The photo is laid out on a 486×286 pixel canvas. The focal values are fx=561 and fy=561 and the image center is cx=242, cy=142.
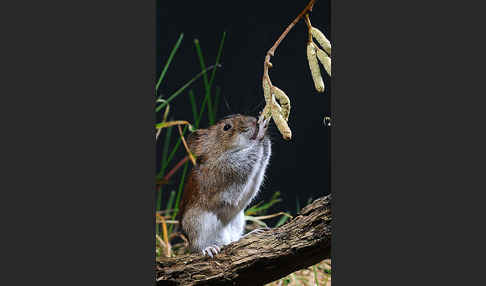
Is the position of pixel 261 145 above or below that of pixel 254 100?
below

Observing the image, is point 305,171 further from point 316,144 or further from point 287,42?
point 287,42

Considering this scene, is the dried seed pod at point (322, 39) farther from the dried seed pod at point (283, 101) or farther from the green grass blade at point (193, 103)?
the green grass blade at point (193, 103)

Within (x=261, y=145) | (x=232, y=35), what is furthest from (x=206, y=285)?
(x=232, y=35)

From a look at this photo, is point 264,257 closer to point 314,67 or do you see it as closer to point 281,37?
point 314,67

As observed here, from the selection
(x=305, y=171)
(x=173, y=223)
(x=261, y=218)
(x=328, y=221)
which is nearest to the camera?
(x=328, y=221)

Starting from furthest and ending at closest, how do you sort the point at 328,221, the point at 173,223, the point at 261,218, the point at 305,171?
the point at 173,223 < the point at 261,218 < the point at 305,171 < the point at 328,221

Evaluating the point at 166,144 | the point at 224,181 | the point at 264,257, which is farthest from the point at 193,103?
the point at 264,257
